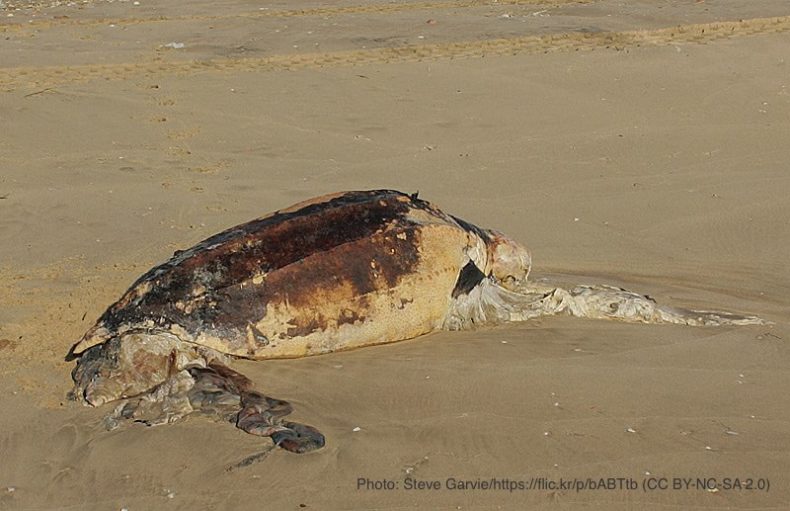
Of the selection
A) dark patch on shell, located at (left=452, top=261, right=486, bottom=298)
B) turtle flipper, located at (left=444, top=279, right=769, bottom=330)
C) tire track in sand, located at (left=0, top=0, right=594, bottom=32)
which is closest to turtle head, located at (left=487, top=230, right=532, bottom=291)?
turtle flipper, located at (left=444, top=279, right=769, bottom=330)

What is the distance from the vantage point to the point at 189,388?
4559mm

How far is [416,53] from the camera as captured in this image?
1248cm

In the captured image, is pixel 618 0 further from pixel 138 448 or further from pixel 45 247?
pixel 138 448

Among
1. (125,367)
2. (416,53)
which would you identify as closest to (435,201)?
(125,367)

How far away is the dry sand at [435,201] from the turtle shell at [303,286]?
16 centimetres

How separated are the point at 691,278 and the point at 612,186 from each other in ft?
6.32

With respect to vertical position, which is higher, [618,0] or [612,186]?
[618,0]

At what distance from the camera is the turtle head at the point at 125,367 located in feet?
15.0

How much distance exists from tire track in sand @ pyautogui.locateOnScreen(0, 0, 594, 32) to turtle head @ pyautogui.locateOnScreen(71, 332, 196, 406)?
33.9ft

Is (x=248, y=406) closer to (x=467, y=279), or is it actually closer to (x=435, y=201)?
(x=467, y=279)

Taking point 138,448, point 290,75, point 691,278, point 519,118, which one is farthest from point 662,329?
point 290,75

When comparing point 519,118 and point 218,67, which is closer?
point 519,118

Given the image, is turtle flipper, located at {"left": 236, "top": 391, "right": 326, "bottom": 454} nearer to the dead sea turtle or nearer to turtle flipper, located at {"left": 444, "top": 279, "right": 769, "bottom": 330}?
the dead sea turtle

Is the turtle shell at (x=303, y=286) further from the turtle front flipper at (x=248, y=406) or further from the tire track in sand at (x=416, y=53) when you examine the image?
the tire track in sand at (x=416, y=53)
